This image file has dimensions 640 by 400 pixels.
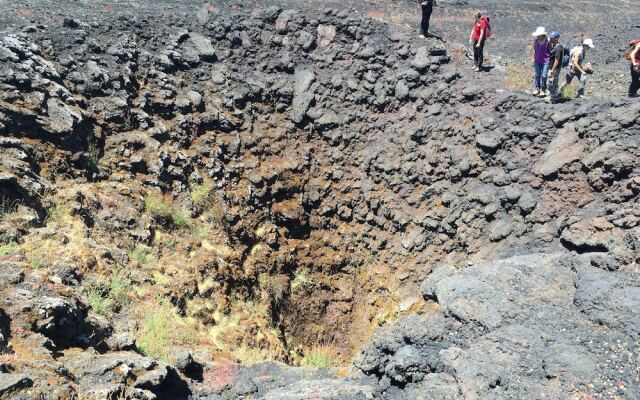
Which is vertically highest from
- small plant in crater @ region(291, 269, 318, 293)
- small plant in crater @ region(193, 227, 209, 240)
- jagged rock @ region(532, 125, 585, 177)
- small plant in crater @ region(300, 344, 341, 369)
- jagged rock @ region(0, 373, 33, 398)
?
jagged rock @ region(532, 125, 585, 177)

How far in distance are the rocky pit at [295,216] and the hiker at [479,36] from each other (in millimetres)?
456

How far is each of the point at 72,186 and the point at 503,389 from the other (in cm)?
662

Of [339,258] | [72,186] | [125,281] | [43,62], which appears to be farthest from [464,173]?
[43,62]

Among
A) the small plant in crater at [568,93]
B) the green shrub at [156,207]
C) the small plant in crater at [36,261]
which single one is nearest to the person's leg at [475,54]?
the small plant in crater at [568,93]

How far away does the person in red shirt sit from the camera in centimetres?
1005

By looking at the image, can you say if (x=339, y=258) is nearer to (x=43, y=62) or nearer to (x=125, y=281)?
(x=125, y=281)

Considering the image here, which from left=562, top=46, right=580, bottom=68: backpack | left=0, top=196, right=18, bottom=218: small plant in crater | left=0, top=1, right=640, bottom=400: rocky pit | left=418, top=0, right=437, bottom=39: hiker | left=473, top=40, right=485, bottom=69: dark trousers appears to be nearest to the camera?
left=0, top=1, right=640, bottom=400: rocky pit

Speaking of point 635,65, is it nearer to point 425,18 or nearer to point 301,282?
point 425,18

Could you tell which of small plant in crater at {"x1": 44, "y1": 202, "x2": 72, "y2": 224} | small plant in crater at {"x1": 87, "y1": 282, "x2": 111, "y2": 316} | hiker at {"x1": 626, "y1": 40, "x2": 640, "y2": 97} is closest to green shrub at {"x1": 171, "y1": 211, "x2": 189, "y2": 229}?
small plant in crater at {"x1": 44, "y1": 202, "x2": 72, "y2": 224}

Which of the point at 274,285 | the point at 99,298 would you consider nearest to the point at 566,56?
the point at 274,285

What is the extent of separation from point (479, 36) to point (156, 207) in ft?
23.2

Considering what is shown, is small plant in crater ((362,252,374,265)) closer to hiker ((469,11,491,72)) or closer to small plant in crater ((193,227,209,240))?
small plant in crater ((193,227,209,240))

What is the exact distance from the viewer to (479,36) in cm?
1015

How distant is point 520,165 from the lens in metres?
8.47
